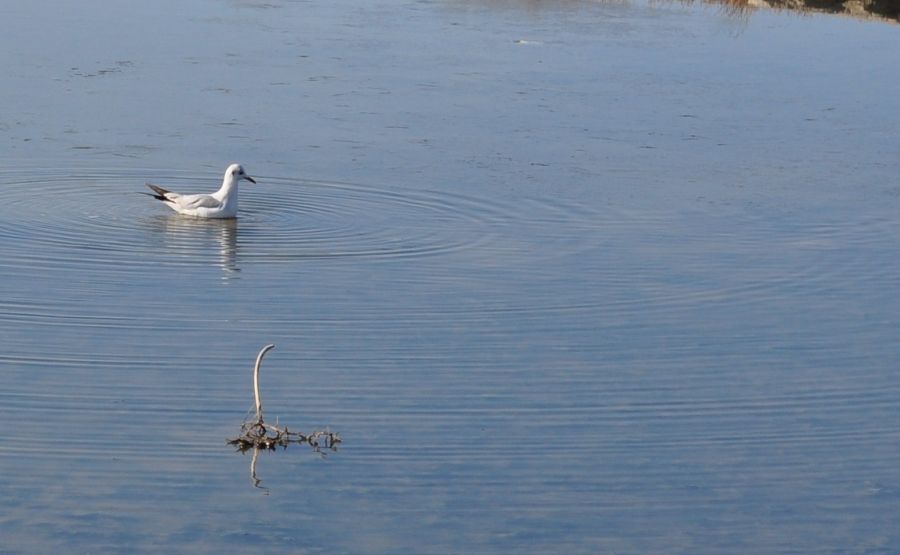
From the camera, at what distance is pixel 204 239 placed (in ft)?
33.3

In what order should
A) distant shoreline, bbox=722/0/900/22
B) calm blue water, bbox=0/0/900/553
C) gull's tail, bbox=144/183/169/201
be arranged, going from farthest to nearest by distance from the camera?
distant shoreline, bbox=722/0/900/22 < gull's tail, bbox=144/183/169/201 < calm blue water, bbox=0/0/900/553

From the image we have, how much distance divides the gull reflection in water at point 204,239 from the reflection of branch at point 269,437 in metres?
2.73

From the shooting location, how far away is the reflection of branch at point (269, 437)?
20.7 ft

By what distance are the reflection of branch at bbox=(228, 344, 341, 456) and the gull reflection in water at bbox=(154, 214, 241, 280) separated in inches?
108

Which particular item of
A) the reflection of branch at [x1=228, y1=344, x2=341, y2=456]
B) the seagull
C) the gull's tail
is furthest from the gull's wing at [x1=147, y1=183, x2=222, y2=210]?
the reflection of branch at [x1=228, y1=344, x2=341, y2=456]

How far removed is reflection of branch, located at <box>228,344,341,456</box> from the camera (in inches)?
248

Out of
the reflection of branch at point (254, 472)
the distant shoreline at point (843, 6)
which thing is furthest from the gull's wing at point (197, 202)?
the distant shoreline at point (843, 6)

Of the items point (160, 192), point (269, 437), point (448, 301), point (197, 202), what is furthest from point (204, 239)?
point (269, 437)

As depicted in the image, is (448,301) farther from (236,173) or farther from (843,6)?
(843,6)

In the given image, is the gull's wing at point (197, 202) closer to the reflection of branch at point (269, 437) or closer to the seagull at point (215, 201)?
the seagull at point (215, 201)

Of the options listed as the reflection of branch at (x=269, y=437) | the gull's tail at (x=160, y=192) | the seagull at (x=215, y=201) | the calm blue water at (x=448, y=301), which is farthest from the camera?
the gull's tail at (x=160, y=192)

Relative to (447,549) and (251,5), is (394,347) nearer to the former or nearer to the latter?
(447,549)

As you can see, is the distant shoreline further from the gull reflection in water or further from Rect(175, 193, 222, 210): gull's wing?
the gull reflection in water

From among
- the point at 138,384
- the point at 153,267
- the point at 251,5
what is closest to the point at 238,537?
the point at 138,384
